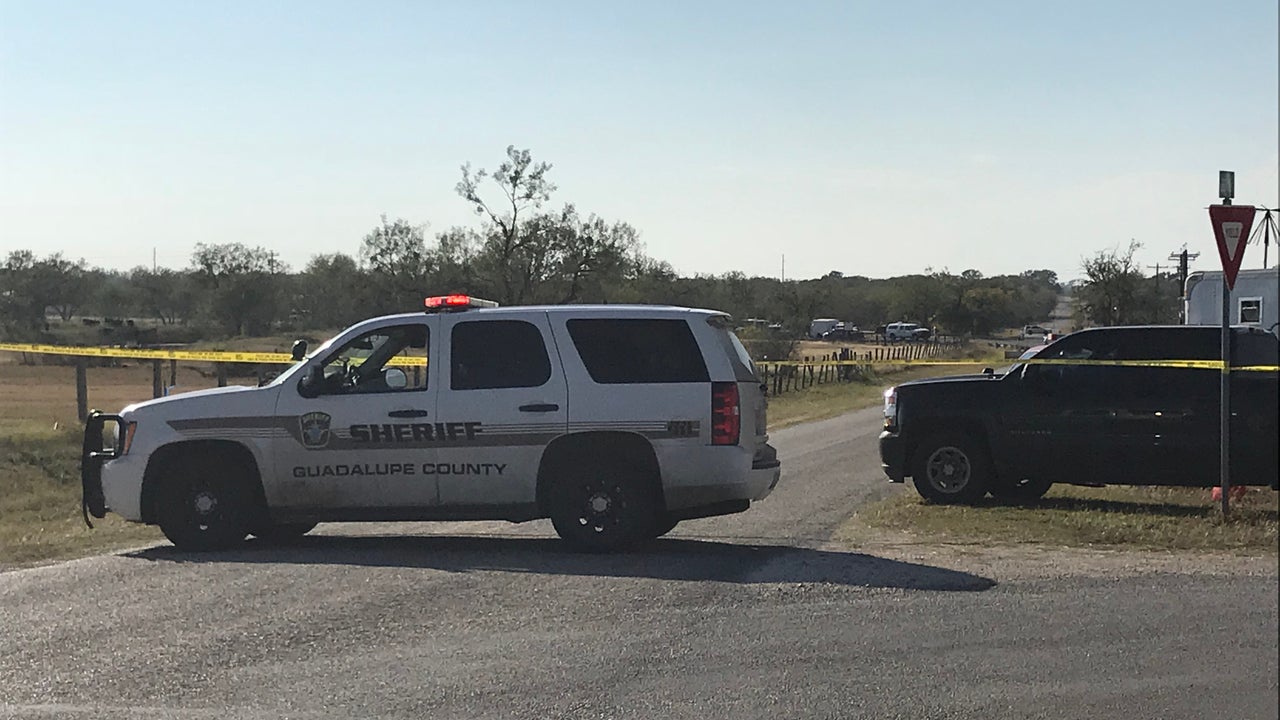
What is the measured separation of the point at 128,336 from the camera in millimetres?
33656

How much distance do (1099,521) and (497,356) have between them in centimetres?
503

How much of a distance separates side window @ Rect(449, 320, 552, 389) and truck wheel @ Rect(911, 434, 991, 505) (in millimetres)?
4559

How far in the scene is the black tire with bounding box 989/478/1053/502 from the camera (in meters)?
13.6

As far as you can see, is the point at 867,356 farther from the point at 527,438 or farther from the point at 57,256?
the point at 527,438

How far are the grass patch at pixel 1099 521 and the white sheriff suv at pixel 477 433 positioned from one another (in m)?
1.79

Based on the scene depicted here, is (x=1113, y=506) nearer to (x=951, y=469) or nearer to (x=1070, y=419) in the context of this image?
(x=1070, y=419)

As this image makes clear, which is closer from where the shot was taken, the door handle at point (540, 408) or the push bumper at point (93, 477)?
the door handle at point (540, 408)

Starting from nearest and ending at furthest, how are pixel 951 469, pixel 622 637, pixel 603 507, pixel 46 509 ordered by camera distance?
1. pixel 622 637
2. pixel 603 507
3. pixel 951 469
4. pixel 46 509

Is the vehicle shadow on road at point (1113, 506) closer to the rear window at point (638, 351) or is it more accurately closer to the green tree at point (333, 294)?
the rear window at point (638, 351)

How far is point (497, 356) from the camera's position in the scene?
1042 cm

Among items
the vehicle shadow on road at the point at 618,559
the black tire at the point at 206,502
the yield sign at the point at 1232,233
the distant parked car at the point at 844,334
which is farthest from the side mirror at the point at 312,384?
the distant parked car at the point at 844,334

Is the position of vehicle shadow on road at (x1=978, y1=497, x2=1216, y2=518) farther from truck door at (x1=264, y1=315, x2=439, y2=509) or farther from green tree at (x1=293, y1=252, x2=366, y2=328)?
green tree at (x1=293, y1=252, x2=366, y2=328)

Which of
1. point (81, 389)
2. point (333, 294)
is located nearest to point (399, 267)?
point (333, 294)

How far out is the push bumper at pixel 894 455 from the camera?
1341 centimetres
